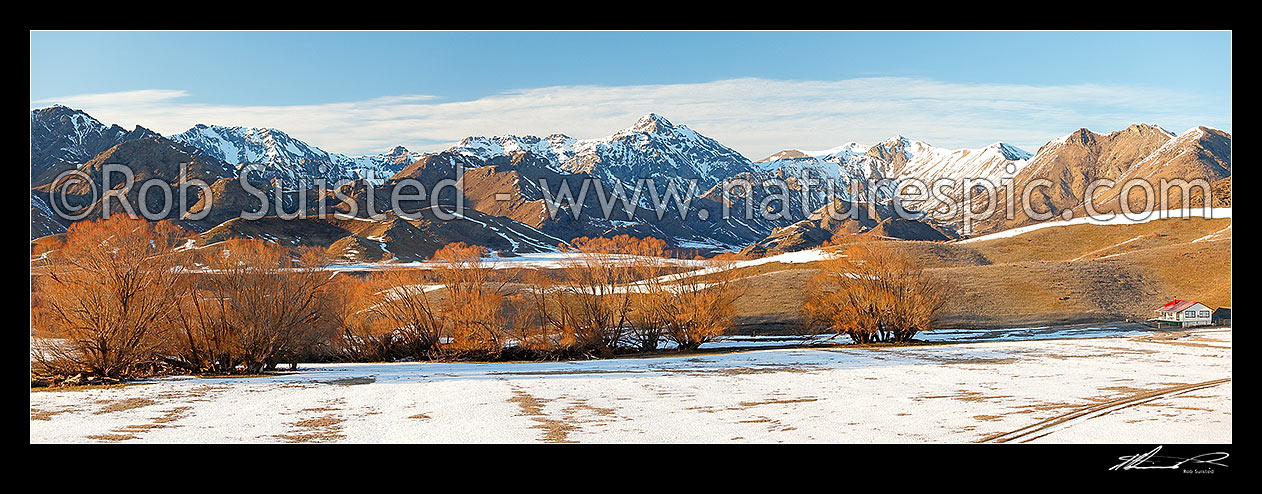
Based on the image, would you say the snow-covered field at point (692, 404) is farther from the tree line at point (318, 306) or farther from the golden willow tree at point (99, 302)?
the tree line at point (318, 306)

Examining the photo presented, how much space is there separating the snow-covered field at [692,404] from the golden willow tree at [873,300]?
1639cm

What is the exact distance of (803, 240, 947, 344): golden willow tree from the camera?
175 feet

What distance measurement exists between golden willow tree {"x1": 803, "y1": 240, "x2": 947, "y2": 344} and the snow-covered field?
16392 millimetres

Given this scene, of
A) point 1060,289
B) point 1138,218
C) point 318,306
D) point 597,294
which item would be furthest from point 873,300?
point 1138,218

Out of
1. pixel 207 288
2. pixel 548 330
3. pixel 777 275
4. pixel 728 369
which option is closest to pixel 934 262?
pixel 777 275

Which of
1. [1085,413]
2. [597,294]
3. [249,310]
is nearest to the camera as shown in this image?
[1085,413]

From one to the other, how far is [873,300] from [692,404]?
33.5 meters

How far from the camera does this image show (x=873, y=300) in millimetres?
53031

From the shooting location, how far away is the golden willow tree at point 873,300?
53312mm

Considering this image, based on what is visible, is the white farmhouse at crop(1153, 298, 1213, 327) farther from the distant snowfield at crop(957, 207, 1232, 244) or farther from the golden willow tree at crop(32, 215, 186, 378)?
the distant snowfield at crop(957, 207, 1232, 244)

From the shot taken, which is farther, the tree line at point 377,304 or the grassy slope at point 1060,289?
the grassy slope at point 1060,289

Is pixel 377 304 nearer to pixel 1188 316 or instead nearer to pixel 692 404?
pixel 692 404

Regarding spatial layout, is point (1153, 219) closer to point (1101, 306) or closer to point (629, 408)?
point (1101, 306)
